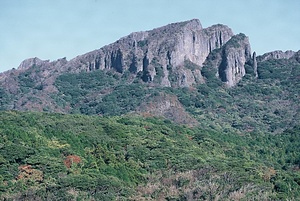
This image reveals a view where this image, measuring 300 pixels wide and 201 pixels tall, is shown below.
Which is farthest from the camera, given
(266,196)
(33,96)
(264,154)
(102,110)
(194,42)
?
(194,42)

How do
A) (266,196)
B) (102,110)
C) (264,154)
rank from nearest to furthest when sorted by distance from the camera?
1. (266,196)
2. (264,154)
3. (102,110)

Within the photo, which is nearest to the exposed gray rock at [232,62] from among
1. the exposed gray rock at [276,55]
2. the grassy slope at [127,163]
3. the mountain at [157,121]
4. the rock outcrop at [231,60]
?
the rock outcrop at [231,60]

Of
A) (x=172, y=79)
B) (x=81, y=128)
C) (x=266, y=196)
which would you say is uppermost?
(x=172, y=79)

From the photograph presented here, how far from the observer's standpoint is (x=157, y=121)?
381ft

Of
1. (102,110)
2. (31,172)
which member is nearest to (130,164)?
(31,172)

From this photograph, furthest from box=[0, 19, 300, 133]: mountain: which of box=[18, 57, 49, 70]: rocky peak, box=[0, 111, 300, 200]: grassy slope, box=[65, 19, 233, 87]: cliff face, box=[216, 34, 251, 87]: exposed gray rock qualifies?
box=[0, 111, 300, 200]: grassy slope

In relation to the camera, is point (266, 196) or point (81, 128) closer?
point (266, 196)

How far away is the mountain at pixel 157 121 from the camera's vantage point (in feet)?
238

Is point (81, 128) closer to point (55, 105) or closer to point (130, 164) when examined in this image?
point (130, 164)

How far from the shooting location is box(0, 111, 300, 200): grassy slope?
70250 millimetres

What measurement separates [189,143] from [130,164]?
18711 millimetres

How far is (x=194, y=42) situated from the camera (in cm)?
16850

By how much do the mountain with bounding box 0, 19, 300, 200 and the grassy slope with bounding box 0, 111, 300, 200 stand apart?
15 cm

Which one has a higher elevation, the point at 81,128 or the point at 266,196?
the point at 81,128
